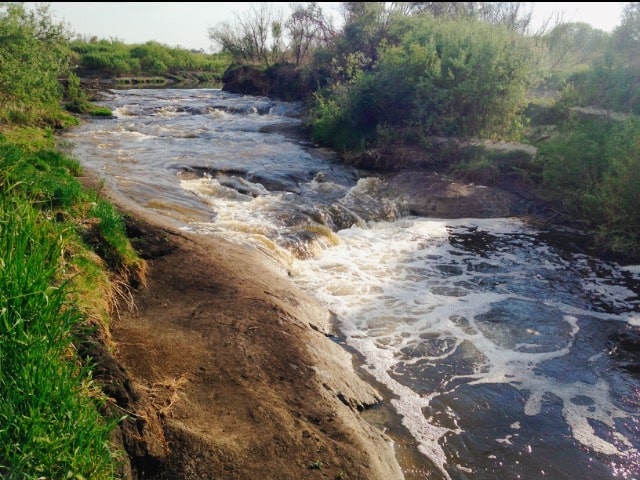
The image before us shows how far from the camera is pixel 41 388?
91.2 inches

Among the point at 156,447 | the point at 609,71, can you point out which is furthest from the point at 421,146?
the point at 156,447

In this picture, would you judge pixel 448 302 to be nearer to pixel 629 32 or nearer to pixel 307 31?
pixel 629 32

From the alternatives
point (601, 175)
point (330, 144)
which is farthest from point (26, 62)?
point (601, 175)

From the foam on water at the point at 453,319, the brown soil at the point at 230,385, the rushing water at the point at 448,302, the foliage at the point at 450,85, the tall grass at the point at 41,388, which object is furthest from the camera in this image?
the foliage at the point at 450,85

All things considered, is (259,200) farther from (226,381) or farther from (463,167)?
(226,381)

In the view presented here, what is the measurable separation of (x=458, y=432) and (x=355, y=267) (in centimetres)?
404

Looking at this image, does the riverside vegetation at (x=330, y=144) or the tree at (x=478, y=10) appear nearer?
the riverside vegetation at (x=330, y=144)

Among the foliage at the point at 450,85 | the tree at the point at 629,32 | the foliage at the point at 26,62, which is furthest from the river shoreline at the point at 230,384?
the tree at the point at 629,32

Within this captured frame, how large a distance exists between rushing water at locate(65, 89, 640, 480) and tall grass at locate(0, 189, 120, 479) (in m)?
2.57

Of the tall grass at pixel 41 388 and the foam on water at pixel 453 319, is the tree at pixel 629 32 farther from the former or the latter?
the tall grass at pixel 41 388

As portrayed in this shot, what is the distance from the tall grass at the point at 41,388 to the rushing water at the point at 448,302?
2.57 metres

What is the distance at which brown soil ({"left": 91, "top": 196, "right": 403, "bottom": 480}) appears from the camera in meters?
2.99

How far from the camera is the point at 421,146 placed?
1404 cm

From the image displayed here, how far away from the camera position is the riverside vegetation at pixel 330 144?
2.38 m
